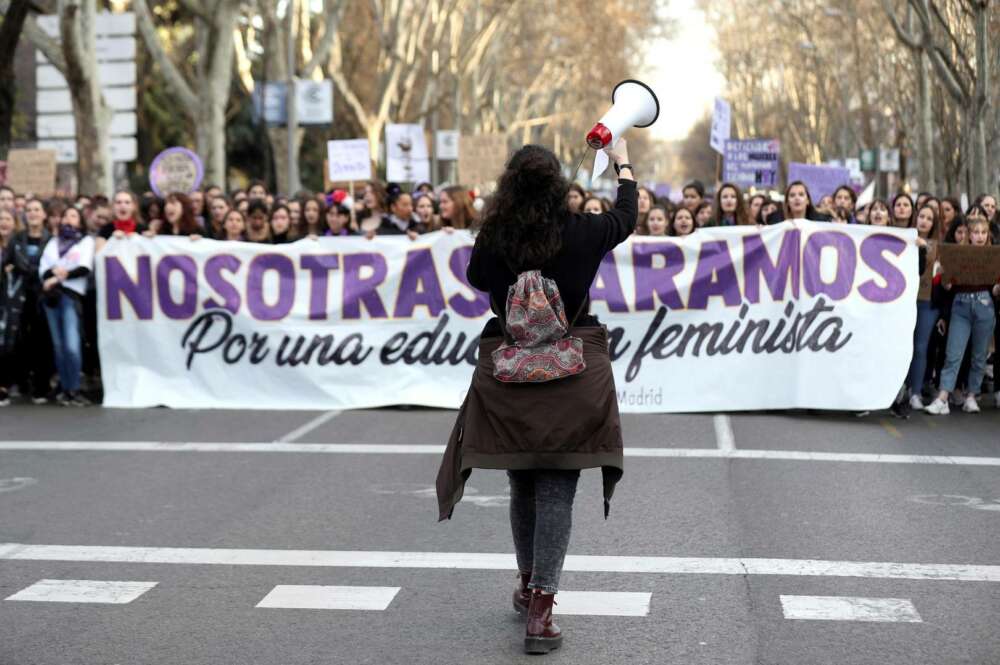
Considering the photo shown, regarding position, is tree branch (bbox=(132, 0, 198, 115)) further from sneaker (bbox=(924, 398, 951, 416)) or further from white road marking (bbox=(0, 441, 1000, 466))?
sneaker (bbox=(924, 398, 951, 416))

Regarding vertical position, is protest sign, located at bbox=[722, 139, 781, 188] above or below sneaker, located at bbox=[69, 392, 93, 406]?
above

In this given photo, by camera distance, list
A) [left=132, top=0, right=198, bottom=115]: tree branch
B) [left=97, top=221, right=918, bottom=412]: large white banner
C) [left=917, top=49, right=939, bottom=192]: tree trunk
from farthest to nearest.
Answer: [left=917, top=49, right=939, bottom=192]: tree trunk, [left=132, top=0, right=198, bottom=115]: tree branch, [left=97, top=221, right=918, bottom=412]: large white banner

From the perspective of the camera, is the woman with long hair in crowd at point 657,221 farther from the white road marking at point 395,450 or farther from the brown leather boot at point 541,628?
the brown leather boot at point 541,628

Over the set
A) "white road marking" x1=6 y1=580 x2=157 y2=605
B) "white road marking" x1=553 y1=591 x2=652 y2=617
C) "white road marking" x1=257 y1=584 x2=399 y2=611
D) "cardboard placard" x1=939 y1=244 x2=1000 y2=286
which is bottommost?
"white road marking" x1=553 y1=591 x2=652 y2=617

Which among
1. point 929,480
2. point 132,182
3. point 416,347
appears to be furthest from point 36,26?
point 132,182

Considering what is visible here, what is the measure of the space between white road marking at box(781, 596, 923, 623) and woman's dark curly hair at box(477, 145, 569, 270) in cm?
165

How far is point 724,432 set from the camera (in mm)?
10930

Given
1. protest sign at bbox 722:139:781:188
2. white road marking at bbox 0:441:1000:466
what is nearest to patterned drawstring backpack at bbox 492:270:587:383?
white road marking at bbox 0:441:1000:466

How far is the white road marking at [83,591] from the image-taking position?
20.4 ft

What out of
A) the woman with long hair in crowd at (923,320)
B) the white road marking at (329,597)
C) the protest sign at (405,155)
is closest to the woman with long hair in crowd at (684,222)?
the woman with long hair in crowd at (923,320)

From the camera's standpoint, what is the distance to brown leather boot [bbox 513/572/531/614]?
18.9 ft

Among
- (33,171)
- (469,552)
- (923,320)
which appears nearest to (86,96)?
(33,171)

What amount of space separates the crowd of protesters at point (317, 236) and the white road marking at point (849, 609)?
602 cm

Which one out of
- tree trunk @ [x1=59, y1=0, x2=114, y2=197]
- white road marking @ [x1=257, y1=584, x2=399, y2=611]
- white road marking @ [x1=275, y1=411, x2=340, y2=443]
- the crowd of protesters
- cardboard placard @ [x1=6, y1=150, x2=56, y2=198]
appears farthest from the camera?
cardboard placard @ [x1=6, y1=150, x2=56, y2=198]
